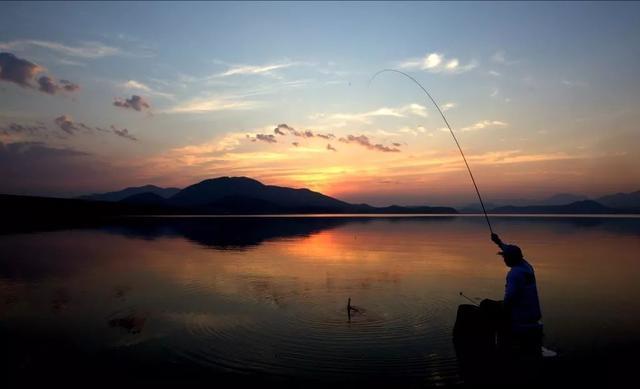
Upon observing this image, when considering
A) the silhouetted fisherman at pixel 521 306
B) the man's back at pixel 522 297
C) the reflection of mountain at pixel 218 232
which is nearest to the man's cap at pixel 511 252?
the silhouetted fisherman at pixel 521 306

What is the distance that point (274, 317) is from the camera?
1585cm

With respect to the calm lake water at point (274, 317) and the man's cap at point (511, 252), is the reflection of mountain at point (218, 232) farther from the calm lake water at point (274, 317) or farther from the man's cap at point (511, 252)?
the man's cap at point (511, 252)

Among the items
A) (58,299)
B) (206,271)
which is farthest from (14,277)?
(206,271)

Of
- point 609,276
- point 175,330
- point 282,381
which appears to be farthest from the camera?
point 609,276

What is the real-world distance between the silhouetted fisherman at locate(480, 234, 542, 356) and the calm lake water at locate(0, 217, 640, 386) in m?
1.56

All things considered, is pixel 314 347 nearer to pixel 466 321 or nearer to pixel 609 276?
pixel 466 321

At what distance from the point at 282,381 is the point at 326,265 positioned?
20542 millimetres

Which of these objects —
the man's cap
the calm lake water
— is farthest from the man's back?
the calm lake water

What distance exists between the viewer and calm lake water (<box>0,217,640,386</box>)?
10.8 meters

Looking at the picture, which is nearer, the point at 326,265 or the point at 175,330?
the point at 175,330

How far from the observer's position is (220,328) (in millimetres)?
14281

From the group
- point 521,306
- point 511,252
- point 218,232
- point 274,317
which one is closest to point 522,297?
point 521,306

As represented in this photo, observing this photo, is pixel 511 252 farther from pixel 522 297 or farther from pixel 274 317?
pixel 274 317

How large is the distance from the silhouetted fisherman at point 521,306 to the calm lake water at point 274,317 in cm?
156
